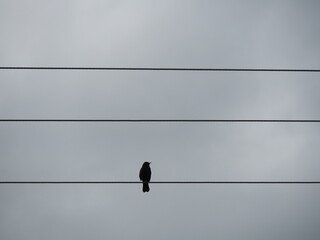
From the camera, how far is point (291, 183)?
822cm

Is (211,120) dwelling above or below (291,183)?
above

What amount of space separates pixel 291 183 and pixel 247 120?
1458mm

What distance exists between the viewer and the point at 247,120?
26.2ft

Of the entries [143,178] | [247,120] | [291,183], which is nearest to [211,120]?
[247,120]

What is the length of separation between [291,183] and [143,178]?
19.3ft

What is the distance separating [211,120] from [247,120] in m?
0.65

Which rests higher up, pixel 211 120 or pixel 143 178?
pixel 211 120

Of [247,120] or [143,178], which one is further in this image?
[143,178]

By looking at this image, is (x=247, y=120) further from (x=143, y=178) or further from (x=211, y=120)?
(x=143, y=178)

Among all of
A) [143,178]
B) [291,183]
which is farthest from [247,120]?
[143,178]

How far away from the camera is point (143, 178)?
13.3 meters

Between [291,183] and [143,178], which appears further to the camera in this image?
[143,178]

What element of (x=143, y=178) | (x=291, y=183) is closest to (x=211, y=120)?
(x=291, y=183)

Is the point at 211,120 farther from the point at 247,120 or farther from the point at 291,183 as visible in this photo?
the point at 291,183
